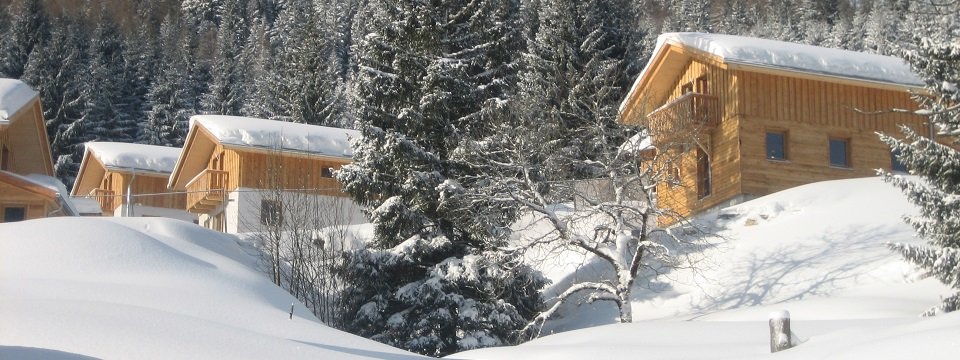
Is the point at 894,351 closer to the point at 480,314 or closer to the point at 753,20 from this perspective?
the point at 480,314

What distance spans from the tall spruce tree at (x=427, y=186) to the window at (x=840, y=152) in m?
11.0

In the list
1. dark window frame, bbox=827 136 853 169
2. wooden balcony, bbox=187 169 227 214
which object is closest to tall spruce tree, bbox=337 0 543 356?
dark window frame, bbox=827 136 853 169

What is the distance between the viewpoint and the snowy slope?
1000 cm

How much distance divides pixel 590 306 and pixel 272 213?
8.13m

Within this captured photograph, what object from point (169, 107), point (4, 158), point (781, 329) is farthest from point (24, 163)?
point (169, 107)

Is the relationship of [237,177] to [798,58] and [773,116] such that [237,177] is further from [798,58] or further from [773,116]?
[798,58]

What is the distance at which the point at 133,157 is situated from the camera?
5362cm

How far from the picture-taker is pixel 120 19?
353 ft

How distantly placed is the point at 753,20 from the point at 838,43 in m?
25.3

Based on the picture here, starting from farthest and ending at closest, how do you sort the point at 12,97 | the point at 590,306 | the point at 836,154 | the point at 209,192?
the point at 209,192 → the point at 12,97 → the point at 836,154 → the point at 590,306

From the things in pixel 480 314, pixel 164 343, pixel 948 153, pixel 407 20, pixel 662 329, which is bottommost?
pixel 480 314

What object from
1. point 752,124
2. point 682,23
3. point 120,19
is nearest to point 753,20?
point 682,23

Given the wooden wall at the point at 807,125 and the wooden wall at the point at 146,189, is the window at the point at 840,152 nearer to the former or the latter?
the wooden wall at the point at 807,125

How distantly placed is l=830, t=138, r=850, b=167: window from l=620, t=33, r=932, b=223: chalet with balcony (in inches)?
1.2
